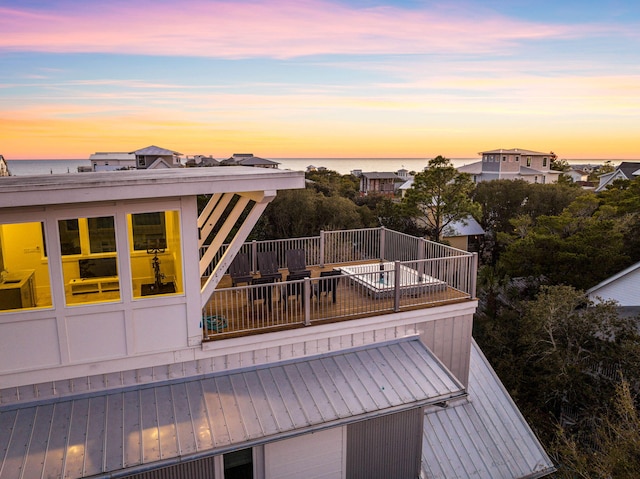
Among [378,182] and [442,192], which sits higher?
[442,192]

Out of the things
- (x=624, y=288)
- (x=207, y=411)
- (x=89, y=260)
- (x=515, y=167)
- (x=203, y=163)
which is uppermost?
(x=203, y=163)

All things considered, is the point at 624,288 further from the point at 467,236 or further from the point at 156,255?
the point at 467,236

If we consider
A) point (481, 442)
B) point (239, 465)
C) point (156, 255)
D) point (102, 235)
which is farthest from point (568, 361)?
point (102, 235)

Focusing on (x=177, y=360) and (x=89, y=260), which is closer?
(x=89, y=260)

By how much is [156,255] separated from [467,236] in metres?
31.3

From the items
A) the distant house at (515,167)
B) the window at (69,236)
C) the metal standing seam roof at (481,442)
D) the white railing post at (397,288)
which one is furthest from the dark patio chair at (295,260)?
the distant house at (515,167)

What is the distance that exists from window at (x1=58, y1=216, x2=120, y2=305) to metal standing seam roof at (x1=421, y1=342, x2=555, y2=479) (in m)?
7.27

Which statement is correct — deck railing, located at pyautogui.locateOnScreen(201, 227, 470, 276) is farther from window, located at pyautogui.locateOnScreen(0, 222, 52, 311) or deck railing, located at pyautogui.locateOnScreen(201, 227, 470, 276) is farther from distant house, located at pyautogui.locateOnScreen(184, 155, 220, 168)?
distant house, located at pyautogui.locateOnScreen(184, 155, 220, 168)

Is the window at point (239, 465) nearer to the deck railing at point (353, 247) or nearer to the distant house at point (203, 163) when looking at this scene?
the deck railing at point (353, 247)

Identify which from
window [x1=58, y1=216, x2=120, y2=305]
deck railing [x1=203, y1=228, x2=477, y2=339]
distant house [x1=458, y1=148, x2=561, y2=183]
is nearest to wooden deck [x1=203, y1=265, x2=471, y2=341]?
deck railing [x1=203, y1=228, x2=477, y2=339]

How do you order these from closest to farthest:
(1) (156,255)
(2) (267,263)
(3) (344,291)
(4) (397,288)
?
(1) (156,255) → (4) (397,288) → (3) (344,291) → (2) (267,263)

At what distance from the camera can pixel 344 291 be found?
1061cm

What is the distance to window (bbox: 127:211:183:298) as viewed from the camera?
275 inches

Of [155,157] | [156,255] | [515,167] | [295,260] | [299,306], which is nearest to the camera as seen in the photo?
[156,255]
